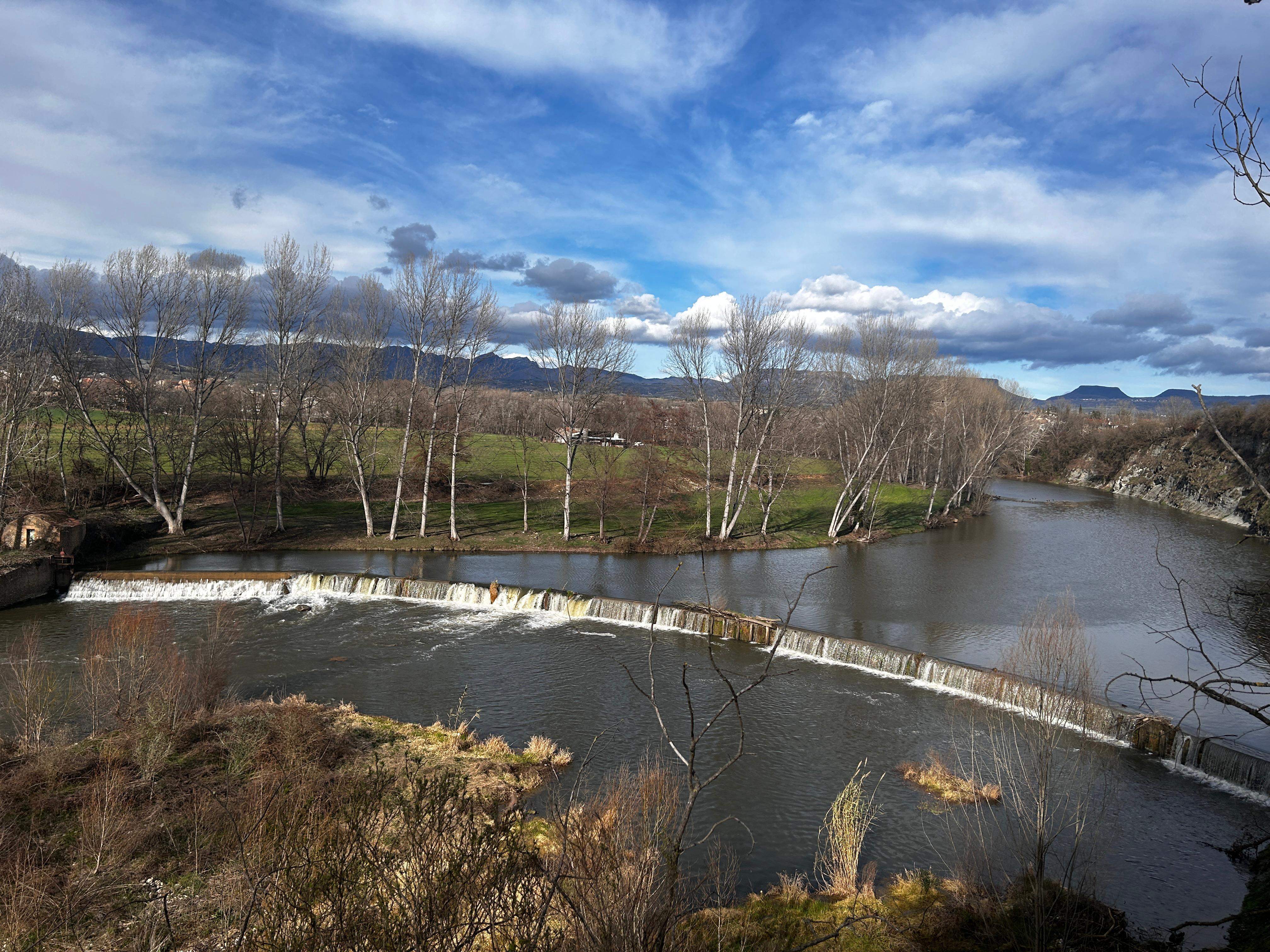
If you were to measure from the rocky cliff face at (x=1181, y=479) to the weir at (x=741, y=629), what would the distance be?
35.6m

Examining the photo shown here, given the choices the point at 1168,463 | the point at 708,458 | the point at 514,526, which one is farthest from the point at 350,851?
the point at 1168,463

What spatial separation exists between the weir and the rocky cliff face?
35.6m

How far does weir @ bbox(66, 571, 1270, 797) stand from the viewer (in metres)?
13.7

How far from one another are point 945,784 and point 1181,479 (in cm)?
6106

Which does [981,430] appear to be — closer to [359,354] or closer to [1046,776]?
[359,354]

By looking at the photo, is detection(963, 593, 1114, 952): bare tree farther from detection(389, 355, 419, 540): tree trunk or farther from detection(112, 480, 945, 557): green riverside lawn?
detection(389, 355, 419, 540): tree trunk

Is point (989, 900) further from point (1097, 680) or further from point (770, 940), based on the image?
point (1097, 680)

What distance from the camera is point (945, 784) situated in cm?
1255

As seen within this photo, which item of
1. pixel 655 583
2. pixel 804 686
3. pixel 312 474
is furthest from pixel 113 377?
pixel 804 686

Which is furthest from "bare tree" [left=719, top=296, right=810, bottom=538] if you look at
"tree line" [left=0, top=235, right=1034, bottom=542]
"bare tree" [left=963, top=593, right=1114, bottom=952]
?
"bare tree" [left=963, top=593, right=1114, bottom=952]

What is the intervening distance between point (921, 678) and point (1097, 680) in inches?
153

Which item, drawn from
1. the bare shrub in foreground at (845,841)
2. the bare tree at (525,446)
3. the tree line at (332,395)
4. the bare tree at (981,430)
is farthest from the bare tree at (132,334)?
the bare tree at (981,430)

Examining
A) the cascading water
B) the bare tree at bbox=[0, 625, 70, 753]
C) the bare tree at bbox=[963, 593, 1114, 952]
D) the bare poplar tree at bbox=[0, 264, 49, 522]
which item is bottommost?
the cascading water

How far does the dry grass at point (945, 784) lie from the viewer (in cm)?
1210
